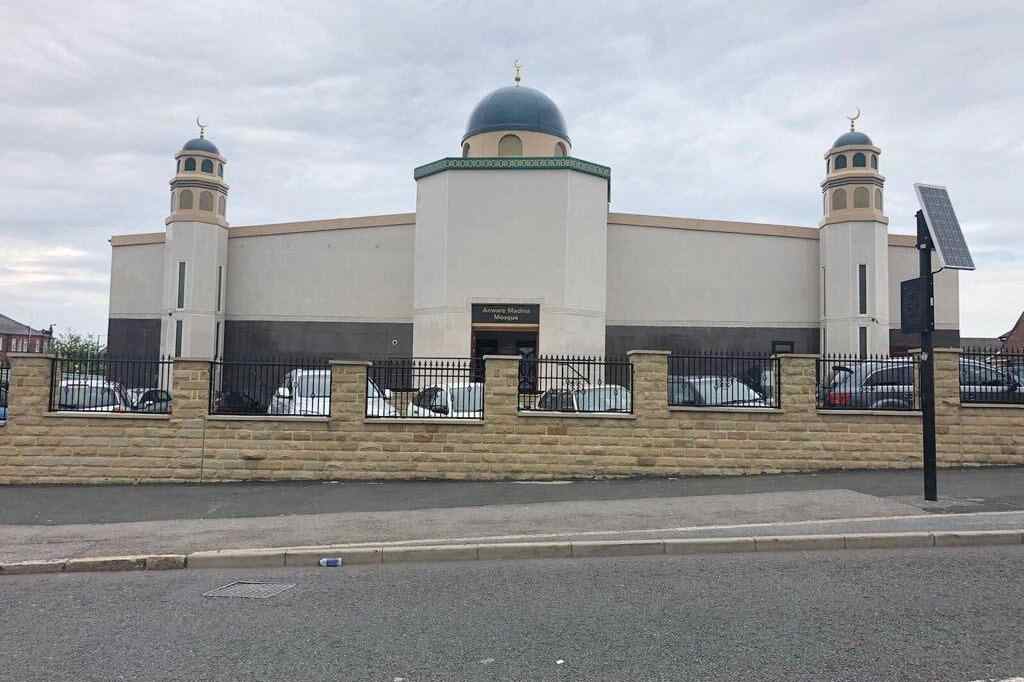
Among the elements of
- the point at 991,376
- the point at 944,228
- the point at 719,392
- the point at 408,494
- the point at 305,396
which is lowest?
the point at 408,494

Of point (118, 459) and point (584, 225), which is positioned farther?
point (584, 225)

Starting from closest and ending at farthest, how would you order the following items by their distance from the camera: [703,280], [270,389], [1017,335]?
[270,389]
[703,280]
[1017,335]

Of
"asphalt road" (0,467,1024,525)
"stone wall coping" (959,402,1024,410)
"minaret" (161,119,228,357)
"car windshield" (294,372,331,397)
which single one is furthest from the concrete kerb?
"minaret" (161,119,228,357)

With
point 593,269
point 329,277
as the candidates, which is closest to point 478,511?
point 593,269

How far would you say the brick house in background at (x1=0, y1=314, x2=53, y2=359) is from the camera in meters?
86.5

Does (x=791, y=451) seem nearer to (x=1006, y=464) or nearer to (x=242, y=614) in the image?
(x=1006, y=464)

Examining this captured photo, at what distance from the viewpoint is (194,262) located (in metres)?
36.2

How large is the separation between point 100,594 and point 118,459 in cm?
766

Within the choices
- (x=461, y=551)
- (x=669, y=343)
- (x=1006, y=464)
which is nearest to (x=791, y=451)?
(x=1006, y=464)

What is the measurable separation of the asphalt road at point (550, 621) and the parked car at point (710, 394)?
620cm

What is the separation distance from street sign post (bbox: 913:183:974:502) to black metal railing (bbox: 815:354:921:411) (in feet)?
9.03

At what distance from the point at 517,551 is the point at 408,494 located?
4.59 metres

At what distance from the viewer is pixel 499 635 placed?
593 centimetres

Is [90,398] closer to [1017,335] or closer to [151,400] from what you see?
[151,400]
